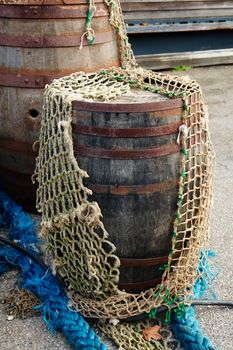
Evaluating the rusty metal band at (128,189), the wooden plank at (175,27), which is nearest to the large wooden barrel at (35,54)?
the rusty metal band at (128,189)

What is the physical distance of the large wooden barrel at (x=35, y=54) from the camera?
2809mm

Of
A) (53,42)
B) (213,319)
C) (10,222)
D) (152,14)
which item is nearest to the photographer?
(213,319)

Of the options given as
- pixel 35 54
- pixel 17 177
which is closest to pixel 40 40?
pixel 35 54

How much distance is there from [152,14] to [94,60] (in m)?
4.12

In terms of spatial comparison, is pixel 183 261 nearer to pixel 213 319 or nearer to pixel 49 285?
pixel 213 319

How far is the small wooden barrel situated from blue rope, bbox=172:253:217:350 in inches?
15.5

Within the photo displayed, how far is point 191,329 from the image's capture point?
221cm

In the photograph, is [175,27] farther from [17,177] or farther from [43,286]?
[43,286]

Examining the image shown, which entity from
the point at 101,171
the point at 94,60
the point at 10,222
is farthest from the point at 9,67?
the point at 101,171

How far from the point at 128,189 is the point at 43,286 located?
79 centimetres

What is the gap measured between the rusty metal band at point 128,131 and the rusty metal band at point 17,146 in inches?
41.4

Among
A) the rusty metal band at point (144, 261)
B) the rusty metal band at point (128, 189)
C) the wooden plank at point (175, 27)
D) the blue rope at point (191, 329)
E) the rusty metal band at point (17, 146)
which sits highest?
the wooden plank at point (175, 27)

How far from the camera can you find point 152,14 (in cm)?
675

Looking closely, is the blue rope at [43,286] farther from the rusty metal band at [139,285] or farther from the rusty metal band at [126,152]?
the rusty metal band at [126,152]
